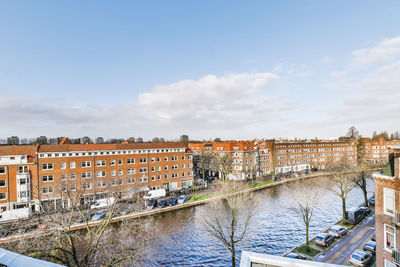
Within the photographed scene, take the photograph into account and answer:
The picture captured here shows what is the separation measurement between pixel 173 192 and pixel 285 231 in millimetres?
23948

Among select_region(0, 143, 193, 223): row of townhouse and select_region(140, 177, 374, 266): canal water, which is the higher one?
select_region(0, 143, 193, 223): row of townhouse

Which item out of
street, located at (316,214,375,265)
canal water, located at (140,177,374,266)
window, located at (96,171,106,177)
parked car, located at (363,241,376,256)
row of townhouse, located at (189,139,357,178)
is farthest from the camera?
row of townhouse, located at (189,139,357,178)

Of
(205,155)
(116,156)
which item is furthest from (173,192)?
(205,155)

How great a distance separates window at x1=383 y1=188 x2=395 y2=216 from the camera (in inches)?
557

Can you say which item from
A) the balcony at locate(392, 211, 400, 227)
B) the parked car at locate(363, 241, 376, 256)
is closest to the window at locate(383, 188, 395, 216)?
the balcony at locate(392, 211, 400, 227)

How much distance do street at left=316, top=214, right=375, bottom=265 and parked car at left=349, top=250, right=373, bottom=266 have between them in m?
0.64

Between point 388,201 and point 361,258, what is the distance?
715cm

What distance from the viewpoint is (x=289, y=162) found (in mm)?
73250

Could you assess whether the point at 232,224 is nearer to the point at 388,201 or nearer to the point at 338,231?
the point at 388,201

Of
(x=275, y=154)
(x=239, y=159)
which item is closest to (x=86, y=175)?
(x=239, y=159)

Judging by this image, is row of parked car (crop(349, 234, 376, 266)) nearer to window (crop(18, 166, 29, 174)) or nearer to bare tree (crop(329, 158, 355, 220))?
bare tree (crop(329, 158, 355, 220))

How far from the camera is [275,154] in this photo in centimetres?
6975

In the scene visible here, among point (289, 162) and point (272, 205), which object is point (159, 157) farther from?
point (289, 162)

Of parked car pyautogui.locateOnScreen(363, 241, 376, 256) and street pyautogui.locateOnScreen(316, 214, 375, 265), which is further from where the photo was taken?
parked car pyautogui.locateOnScreen(363, 241, 376, 256)
